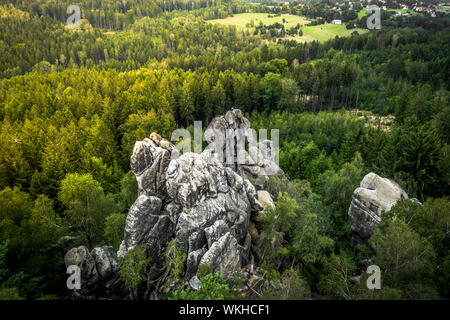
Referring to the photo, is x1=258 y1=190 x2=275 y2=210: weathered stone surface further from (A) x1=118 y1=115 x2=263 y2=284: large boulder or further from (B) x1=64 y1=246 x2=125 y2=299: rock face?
(B) x1=64 y1=246 x2=125 y2=299: rock face

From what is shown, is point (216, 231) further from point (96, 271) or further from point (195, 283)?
point (96, 271)

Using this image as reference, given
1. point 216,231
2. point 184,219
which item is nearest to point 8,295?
point 184,219

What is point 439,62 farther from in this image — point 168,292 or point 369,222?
point 168,292

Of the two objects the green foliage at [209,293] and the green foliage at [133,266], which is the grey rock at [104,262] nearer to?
the green foliage at [133,266]

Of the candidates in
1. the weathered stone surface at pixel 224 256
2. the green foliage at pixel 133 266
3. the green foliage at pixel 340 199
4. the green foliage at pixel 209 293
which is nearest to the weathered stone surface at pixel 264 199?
the green foliage at pixel 340 199

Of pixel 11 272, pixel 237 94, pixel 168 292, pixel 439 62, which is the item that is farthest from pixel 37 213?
pixel 439 62

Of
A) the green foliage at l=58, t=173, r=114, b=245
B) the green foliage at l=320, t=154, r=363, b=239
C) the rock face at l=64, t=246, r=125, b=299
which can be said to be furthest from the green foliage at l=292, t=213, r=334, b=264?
the green foliage at l=58, t=173, r=114, b=245
